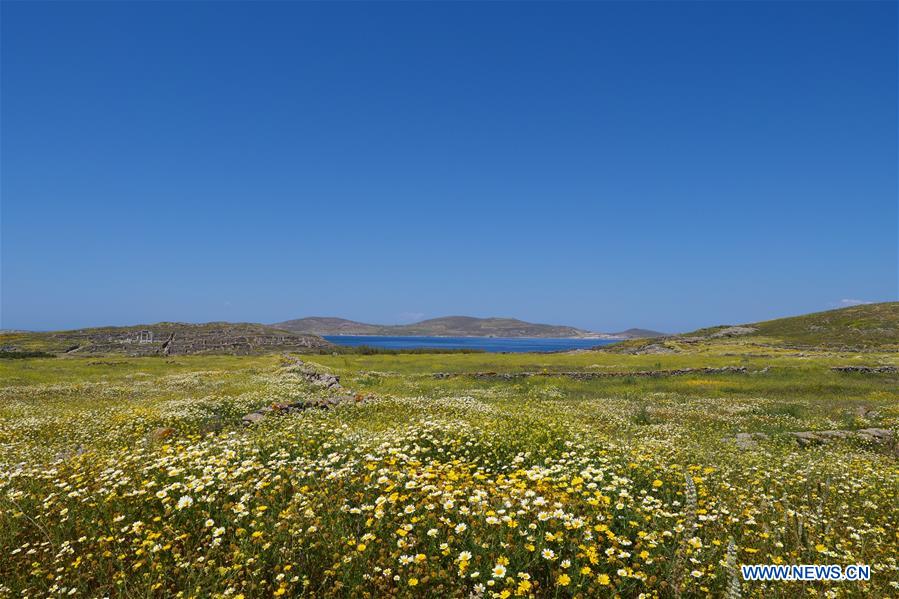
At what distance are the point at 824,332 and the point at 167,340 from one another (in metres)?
155

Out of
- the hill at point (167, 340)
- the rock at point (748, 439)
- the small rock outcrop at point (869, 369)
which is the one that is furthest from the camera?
the hill at point (167, 340)

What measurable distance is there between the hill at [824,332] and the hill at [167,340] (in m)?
84.2

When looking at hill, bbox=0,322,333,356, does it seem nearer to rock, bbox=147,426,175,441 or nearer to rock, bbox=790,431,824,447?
rock, bbox=147,426,175,441

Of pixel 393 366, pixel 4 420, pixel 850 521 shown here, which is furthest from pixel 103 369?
pixel 850 521

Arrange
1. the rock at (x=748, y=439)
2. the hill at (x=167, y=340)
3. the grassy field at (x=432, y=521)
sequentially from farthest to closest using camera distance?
the hill at (x=167, y=340), the rock at (x=748, y=439), the grassy field at (x=432, y=521)

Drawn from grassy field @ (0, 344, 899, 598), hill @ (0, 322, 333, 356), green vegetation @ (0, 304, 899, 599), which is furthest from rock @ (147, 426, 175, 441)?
hill @ (0, 322, 333, 356)

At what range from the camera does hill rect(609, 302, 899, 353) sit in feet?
294

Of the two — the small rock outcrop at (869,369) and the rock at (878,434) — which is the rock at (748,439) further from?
the small rock outcrop at (869,369)

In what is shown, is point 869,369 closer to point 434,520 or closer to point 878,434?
point 878,434

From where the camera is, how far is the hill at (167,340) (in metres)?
88.2

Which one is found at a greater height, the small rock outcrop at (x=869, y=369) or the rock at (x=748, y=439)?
the rock at (x=748, y=439)

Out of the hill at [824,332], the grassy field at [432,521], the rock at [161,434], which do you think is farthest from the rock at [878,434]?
the hill at [824,332]

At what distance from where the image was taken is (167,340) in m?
96.6

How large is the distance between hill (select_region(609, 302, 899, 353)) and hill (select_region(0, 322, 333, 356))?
8415 cm
